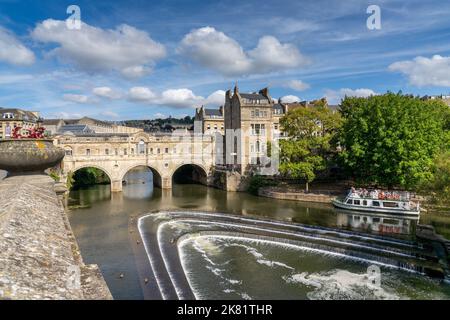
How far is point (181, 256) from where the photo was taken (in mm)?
24766

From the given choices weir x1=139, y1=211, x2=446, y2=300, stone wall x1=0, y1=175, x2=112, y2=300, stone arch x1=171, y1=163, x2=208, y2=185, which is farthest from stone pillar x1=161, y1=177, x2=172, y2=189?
stone wall x1=0, y1=175, x2=112, y2=300

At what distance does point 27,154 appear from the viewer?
963cm

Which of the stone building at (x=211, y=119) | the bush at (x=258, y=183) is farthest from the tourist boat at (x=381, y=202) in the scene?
the stone building at (x=211, y=119)

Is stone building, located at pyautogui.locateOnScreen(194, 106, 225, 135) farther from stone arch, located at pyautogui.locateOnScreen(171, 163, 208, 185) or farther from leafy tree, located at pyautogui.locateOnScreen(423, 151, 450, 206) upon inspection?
leafy tree, located at pyautogui.locateOnScreen(423, 151, 450, 206)

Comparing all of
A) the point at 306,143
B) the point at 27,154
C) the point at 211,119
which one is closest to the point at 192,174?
the point at 211,119

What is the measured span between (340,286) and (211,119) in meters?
71.3

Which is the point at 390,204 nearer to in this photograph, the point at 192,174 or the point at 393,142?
the point at 393,142

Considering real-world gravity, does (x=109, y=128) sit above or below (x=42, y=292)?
above

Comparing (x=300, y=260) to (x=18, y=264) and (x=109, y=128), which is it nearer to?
(x=18, y=264)

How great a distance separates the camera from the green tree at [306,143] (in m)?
49.1

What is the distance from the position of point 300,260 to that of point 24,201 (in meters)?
19.5
